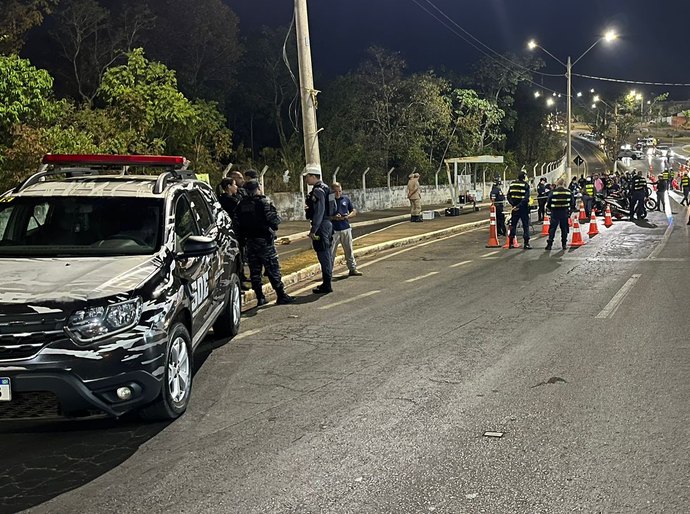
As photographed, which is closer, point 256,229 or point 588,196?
point 256,229

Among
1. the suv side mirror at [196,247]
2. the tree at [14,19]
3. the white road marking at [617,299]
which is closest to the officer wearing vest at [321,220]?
the white road marking at [617,299]

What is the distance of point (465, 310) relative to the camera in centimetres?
984

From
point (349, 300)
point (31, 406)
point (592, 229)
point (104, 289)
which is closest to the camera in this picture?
point (31, 406)

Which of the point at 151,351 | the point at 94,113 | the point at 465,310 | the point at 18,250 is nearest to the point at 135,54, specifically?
the point at 94,113

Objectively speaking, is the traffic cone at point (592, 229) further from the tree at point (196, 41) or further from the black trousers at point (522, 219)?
the tree at point (196, 41)

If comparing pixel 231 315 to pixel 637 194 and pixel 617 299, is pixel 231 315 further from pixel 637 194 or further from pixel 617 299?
pixel 637 194

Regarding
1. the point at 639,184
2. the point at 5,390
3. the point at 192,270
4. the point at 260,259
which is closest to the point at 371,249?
the point at 260,259

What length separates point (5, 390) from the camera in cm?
465

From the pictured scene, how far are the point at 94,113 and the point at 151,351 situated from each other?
17.1 meters

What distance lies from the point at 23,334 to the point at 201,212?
2.98 metres

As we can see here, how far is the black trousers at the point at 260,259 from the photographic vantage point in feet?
33.0

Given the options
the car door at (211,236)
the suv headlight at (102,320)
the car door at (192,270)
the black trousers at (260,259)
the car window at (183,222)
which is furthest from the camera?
the black trousers at (260,259)

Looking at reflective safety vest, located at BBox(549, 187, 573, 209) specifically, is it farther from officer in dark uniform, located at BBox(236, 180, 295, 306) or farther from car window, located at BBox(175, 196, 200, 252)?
car window, located at BBox(175, 196, 200, 252)

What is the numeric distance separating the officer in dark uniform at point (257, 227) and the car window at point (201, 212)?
7.03ft
